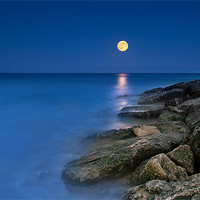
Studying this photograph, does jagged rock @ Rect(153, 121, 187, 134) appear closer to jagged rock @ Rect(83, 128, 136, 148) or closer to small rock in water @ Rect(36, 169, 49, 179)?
jagged rock @ Rect(83, 128, 136, 148)

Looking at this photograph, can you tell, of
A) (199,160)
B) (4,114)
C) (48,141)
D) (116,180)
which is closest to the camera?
(199,160)

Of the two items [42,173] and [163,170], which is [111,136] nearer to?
[42,173]

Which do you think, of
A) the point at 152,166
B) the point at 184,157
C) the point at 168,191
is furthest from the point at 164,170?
the point at 168,191

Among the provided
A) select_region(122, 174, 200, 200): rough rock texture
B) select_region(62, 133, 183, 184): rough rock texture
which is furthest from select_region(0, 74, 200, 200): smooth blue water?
select_region(122, 174, 200, 200): rough rock texture

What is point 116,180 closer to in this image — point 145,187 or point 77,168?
point 77,168

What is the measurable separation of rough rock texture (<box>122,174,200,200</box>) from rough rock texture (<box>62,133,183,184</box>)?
922 millimetres

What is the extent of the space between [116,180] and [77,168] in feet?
2.73

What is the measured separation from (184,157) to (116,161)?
1205 mm

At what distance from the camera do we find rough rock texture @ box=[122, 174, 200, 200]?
2.37 m

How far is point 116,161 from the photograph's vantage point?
3.86 metres

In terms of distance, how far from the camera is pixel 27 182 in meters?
4.25

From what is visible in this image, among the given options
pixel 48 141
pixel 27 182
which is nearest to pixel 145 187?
pixel 27 182

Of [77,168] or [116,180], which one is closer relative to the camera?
[116,180]

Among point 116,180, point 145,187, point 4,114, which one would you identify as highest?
point 145,187
